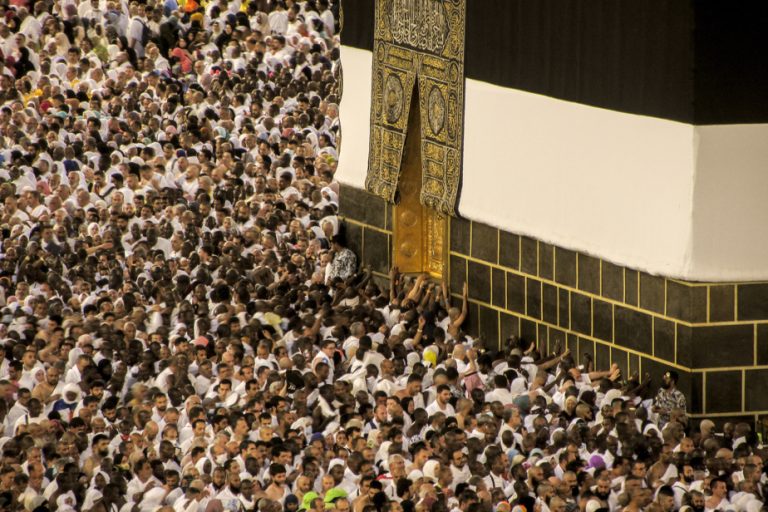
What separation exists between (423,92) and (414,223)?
1.63m

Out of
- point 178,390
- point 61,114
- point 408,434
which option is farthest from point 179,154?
point 408,434

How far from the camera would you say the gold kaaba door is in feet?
68.5

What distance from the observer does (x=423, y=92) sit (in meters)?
20.4

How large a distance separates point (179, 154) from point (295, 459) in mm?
9260

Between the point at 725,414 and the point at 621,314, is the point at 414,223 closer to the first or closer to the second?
the point at 621,314

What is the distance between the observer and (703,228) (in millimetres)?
16062

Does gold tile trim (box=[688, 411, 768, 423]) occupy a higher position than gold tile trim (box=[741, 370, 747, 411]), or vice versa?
gold tile trim (box=[741, 370, 747, 411])

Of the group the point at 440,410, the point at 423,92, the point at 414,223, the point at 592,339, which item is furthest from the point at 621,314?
the point at 414,223

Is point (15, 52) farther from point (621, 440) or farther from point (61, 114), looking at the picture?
point (621, 440)

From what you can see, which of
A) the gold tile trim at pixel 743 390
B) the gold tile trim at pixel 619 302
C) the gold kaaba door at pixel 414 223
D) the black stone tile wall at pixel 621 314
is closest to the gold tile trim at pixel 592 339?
the black stone tile wall at pixel 621 314

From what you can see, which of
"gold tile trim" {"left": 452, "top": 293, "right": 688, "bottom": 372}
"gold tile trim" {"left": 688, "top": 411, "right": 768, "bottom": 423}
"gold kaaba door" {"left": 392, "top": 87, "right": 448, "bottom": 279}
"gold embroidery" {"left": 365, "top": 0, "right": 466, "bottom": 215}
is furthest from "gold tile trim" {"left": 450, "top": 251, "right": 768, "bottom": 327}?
"gold kaaba door" {"left": 392, "top": 87, "right": 448, "bottom": 279}

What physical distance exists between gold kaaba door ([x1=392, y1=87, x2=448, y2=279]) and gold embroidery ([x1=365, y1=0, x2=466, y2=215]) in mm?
127

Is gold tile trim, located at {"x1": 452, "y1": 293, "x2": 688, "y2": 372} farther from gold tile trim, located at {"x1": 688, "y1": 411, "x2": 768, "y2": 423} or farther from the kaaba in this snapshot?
gold tile trim, located at {"x1": 688, "y1": 411, "x2": 768, "y2": 423}

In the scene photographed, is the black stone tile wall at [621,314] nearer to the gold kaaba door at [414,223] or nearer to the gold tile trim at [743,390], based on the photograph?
the gold tile trim at [743,390]
